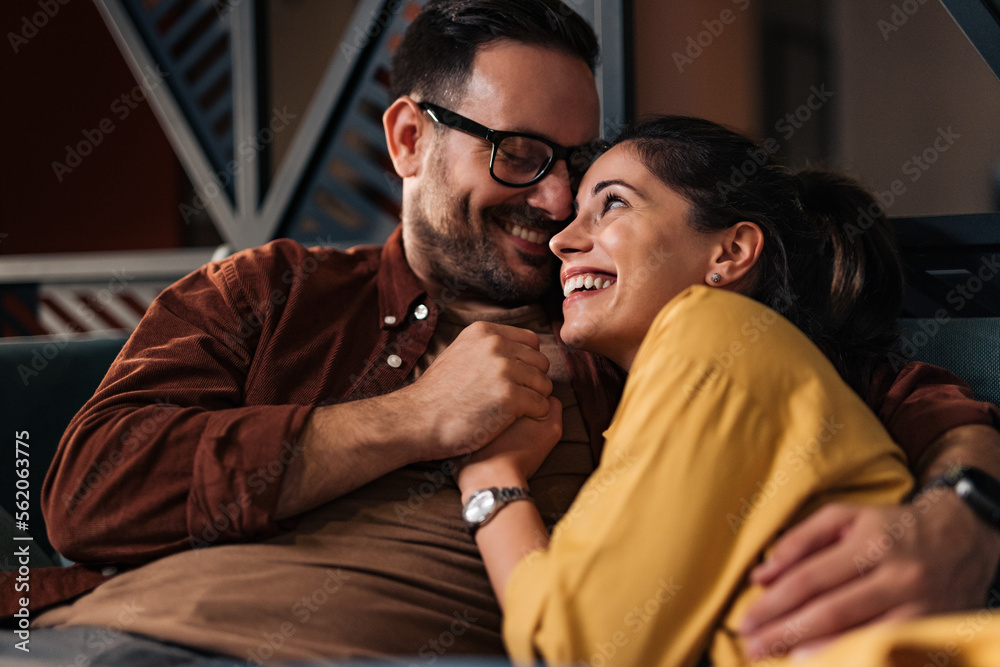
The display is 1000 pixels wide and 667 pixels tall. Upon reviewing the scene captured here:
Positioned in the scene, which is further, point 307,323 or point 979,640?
point 307,323

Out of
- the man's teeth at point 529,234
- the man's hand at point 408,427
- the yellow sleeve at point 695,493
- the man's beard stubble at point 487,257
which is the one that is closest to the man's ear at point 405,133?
the man's beard stubble at point 487,257

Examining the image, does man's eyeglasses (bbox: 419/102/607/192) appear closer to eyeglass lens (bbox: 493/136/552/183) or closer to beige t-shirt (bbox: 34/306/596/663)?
eyeglass lens (bbox: 493/136/552/183)

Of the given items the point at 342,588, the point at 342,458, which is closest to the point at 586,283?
the point at 342,458

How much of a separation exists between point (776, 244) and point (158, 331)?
39.6 inches

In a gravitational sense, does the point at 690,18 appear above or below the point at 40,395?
above

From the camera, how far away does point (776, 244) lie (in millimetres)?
1248

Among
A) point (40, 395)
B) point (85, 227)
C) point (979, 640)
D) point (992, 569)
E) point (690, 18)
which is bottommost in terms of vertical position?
point (85, 227)

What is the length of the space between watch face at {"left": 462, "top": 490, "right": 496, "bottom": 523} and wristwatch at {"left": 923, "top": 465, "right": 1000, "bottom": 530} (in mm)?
540

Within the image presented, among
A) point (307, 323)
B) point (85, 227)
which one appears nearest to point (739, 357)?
point (307, 323)

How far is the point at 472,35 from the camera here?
1.54 m

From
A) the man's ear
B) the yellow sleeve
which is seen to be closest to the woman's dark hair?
the yellow sleeve

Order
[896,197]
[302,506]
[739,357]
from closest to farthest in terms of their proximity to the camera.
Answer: [739,357]
[302,506]
[896,197]

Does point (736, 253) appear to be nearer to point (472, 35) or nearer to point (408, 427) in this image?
point (408, 427)

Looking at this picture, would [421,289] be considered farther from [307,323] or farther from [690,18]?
[690,18]
